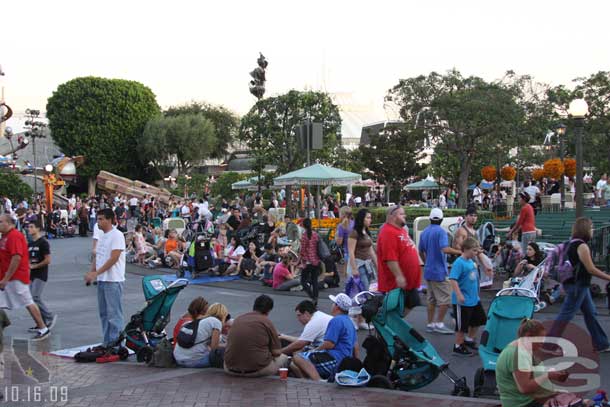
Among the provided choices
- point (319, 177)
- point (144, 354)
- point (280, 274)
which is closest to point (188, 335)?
point (144, 354)

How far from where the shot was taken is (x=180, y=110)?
7181 cm

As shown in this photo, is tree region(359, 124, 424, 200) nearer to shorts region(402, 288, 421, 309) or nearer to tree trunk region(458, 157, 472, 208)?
tree trunk region(458, 157, 472, 208)

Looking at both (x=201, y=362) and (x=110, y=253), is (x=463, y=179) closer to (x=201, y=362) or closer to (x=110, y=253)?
(x=110, y=253)

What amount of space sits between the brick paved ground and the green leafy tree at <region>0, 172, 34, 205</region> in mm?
32037

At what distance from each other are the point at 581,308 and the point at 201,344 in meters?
4.25

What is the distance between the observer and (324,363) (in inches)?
279

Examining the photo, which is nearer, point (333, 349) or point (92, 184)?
point (333, 349)

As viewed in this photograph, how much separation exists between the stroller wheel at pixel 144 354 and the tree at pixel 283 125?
2114 centimetres

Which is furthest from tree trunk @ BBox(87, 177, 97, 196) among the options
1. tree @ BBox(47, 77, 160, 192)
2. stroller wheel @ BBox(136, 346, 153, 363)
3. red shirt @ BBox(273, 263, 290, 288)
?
stroller wheel @ BBox(136, 346, 153, 363)

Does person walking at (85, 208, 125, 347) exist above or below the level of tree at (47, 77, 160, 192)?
below

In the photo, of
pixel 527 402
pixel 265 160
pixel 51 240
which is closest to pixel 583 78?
pixel 265 160

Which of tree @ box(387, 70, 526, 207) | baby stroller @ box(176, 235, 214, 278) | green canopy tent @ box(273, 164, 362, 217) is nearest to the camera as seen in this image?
baby stroller @ box(176, 235, 214, 278)

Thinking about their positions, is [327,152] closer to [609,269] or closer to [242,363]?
[609,269]

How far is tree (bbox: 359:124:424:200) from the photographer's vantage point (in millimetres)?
40281
